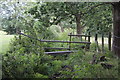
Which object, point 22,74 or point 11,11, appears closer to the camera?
point 22,74

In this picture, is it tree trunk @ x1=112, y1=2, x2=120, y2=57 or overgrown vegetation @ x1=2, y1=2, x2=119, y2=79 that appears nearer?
overgrown vegetation @ x1=2, y1=2, x2=119, y2=79

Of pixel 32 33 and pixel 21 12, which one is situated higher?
pixel 21 12

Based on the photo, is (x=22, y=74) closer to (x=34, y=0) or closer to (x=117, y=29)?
(x=34, y=0)

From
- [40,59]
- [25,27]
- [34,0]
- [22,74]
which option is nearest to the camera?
[22,74]

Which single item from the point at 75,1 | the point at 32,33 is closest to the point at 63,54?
the point at 32,33

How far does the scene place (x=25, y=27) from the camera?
316 centimetres

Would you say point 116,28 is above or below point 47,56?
above

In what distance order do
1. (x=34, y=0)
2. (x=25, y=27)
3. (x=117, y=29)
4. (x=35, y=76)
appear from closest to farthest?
(x=35, y=76) → (x=34, y=0) → (x=25, y=27) → (x=117, y=29)

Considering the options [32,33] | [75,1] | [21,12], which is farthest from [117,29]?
[21,12]

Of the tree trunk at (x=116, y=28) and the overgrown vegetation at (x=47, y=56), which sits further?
the tree trunk at (x=116, y=28)

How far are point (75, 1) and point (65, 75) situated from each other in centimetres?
149

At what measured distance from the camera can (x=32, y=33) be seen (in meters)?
3.30

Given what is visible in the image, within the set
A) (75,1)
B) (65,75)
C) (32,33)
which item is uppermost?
(75,1)

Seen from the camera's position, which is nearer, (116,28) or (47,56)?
(47,56)
